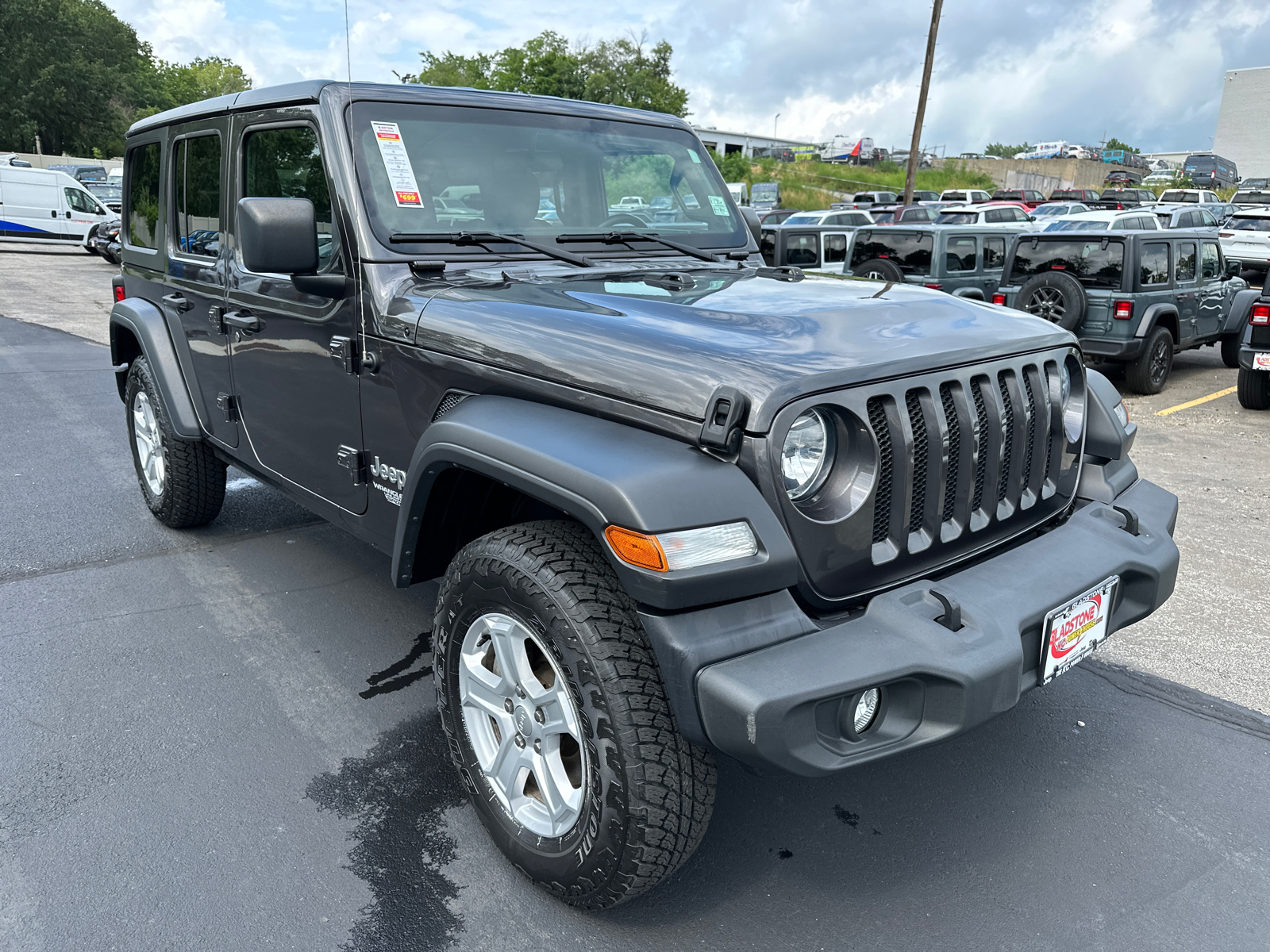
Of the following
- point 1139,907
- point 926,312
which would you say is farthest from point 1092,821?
Result: point 926,312

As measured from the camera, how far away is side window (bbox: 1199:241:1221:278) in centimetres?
1059

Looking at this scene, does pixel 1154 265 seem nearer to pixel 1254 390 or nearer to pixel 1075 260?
pixel 1075 260

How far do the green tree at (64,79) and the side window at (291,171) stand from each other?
55.9 metres

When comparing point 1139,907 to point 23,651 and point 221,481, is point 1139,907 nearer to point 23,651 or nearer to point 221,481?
point 23,651

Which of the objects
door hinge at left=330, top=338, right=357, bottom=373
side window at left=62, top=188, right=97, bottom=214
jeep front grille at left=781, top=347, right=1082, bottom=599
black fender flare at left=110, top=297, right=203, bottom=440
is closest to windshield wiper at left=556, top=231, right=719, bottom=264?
door hinge at left=330, top=338, right=357, bottom=373

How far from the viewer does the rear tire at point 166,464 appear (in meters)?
4.50

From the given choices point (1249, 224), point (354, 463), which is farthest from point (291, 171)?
point (1249, 224)

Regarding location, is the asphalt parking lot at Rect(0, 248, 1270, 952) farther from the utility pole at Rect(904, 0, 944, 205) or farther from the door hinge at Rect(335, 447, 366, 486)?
the utility pole at Rect(904, 0, 944, 205)

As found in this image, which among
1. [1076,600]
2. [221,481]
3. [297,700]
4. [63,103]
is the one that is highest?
[63,103]

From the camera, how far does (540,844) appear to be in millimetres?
2350

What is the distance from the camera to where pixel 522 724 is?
2.37 metres

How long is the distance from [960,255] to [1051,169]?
195 feet

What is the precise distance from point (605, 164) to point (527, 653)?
199 centimetres

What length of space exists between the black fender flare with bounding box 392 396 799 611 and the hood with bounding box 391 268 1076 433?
0.11 metres
